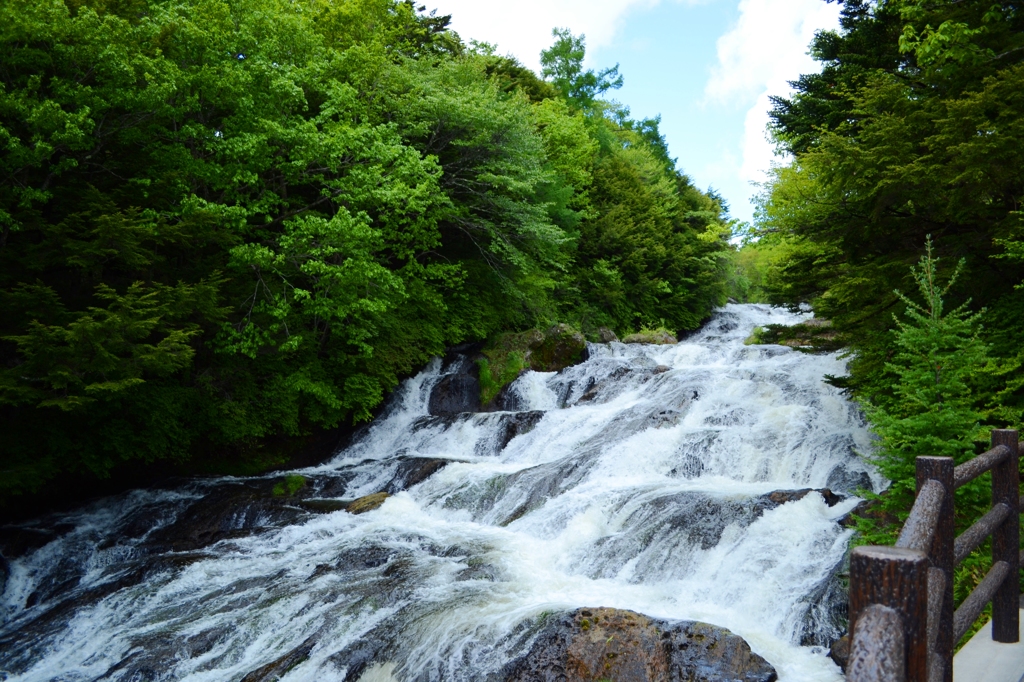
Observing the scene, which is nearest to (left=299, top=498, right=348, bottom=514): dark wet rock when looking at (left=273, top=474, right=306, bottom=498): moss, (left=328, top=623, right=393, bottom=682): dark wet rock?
Answer: (left=273, top=474, right=306, bottom=498): moss

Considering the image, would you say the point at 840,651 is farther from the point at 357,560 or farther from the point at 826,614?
the point at 357,560

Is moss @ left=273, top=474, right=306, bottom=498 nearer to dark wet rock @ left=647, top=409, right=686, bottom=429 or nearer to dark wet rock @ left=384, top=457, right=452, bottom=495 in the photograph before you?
dark wet rock @ left=384, top=457, right=452, bottom=495

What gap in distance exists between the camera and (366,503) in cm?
1045

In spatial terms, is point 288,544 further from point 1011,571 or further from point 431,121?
point 431,121

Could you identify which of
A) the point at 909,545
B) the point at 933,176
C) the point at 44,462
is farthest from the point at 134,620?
the point at 933,176

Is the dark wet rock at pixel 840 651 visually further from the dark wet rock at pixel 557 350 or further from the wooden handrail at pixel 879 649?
the dark wet rock at pixel 557 350

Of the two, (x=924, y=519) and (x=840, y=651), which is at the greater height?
(x=924, y=519)

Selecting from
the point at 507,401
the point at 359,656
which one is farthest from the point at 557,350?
the point at 359,656

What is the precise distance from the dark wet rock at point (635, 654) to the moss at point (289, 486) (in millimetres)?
7051

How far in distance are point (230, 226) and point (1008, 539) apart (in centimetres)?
1142

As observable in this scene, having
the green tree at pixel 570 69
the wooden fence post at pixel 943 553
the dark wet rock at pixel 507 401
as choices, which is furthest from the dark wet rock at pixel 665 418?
the green tree at pixel 570 69

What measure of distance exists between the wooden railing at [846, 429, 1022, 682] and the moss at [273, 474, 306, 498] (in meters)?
10.4

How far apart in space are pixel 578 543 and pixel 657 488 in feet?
5.41

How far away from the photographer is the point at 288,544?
902 cm
